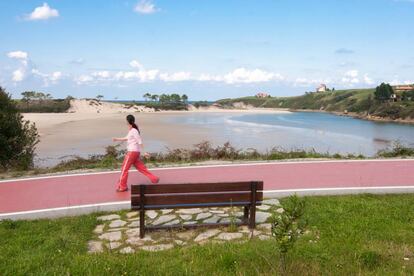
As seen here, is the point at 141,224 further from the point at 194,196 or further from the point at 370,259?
the point at 370,259

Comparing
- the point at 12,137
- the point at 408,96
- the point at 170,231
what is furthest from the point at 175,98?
the point at 170,231

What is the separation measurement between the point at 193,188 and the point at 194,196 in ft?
0.37

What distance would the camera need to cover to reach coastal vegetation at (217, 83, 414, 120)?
283 ft

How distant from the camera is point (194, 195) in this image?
5727 mm

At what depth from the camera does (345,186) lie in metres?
8.59

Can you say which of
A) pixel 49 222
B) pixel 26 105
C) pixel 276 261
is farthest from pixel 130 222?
pixel 26 105

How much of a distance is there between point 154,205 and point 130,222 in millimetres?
1030

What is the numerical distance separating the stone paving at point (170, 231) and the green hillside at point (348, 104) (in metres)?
81.5

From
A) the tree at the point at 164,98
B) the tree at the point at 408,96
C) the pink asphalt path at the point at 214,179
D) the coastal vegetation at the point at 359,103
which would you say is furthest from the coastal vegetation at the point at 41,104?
the tree at the point at 408,96

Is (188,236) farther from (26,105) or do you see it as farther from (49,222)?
(26,105)

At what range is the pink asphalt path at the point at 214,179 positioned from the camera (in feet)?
25.8

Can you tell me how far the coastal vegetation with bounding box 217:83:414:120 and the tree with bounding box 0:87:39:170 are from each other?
7875 cm

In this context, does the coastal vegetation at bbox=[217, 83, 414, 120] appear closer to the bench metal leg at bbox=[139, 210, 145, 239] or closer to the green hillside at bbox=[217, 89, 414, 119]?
the green hillside at bbox=[217, 89, 414, 119]

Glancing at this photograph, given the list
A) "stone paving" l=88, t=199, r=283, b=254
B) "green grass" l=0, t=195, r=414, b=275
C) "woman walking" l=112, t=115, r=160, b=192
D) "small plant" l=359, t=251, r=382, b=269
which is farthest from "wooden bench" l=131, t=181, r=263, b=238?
"woman walking" l=112, t=115, r=160, b=192
